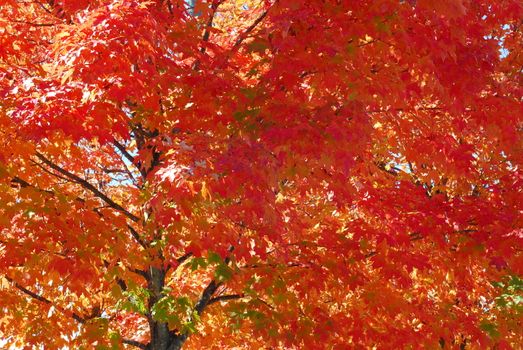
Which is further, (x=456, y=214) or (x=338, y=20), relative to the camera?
(x=456, y=214)

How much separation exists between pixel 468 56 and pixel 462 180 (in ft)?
14.4

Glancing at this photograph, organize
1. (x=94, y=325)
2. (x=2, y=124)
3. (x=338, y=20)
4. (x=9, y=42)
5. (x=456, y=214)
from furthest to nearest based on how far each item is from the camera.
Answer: (x=456, y=214) < (x=94, y=325) < (x=9, y=42) < (x=2, y=124) < (x=338, y=20)

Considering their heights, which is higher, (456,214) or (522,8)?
(522,8)

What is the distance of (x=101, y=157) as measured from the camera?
31.3 feet

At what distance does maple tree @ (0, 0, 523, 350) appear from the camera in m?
4.71

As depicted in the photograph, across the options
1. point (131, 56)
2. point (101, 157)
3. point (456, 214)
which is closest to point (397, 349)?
point (456, 214)

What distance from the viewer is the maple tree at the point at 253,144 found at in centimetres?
471

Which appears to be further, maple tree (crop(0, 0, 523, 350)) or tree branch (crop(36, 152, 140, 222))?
tree branch (crop(36, 152, 140, 222))

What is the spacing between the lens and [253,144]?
473 centimetres

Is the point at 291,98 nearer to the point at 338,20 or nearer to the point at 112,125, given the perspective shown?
the point at 338,20

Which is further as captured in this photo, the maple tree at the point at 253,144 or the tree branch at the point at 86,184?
the tree branch at the point at 86,184

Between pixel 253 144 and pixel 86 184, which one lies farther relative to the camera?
pixel 86 184

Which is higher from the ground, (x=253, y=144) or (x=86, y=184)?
(x=86, y=184)

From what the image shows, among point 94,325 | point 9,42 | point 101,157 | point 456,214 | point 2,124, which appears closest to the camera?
point 2,124
